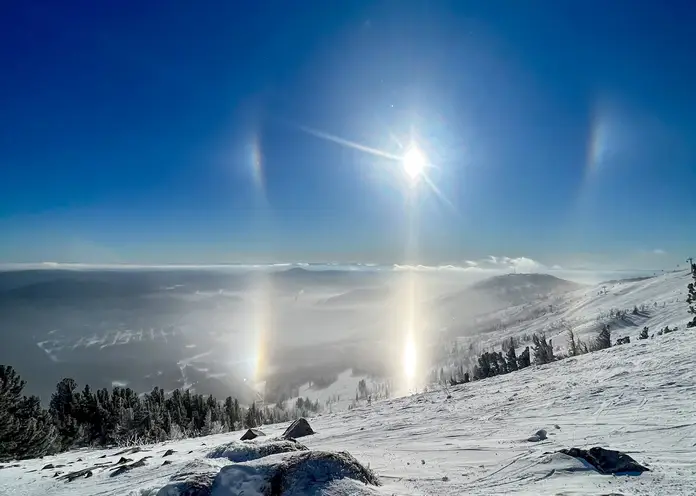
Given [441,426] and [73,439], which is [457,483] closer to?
[441,426]

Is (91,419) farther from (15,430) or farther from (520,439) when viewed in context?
(520,439)

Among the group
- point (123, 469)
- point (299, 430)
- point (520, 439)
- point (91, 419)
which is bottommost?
point (91, 419)

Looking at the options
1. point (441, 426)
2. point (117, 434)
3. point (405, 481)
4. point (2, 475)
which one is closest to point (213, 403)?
point (117, 434)

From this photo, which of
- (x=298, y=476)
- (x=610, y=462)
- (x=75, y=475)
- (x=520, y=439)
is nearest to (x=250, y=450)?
(x=298, y=476)

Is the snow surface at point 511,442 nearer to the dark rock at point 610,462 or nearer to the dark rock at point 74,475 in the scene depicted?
the dark rock at point 610,462

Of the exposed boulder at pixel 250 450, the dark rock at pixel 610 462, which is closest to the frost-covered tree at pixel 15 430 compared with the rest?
the exposed boulder at pixel 250 450

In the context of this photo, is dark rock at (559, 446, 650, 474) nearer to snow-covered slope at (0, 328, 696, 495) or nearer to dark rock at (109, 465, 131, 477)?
snow-covered slope at (0, 328, 696, 495)
